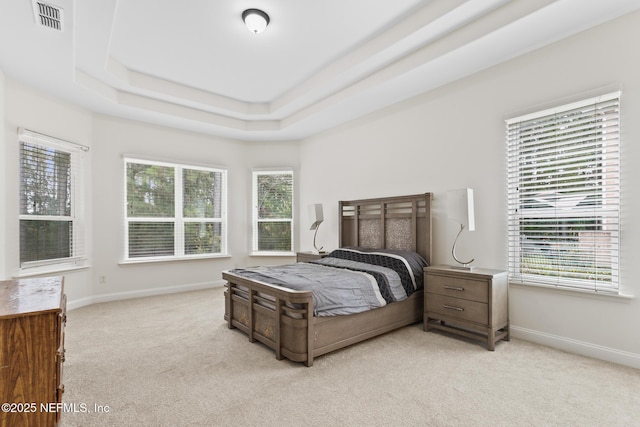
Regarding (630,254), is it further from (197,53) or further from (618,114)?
(197,53)

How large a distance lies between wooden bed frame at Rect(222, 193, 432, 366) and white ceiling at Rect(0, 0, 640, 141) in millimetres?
1444

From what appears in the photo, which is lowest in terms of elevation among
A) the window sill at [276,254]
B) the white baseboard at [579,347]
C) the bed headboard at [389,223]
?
the white baseboard at [579,347]

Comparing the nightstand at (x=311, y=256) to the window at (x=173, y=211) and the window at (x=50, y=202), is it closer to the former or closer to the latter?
the window at (x=173, y=211)

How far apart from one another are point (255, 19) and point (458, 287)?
10.0ft

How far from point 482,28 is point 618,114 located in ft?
4.18

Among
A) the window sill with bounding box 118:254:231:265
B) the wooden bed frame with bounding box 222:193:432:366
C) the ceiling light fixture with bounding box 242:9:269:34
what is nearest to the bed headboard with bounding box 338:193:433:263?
the wooden bed frame with bounding box 222:193:432:366

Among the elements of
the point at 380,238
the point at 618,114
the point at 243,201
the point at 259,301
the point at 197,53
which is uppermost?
the point at 197,53

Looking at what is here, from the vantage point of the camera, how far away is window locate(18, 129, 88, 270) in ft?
12.5

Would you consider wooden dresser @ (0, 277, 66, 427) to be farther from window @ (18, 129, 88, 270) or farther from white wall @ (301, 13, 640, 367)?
white wall @ (301, 13, 640, 367)

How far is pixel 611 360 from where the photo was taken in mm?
2631

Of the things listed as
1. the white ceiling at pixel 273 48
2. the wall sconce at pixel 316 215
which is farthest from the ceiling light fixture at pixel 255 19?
the wall sconce at pixel 316 215

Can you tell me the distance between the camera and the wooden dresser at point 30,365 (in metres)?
1.46

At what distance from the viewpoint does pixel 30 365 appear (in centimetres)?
150

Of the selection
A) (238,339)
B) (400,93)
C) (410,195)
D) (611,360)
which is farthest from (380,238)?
(611,360)
